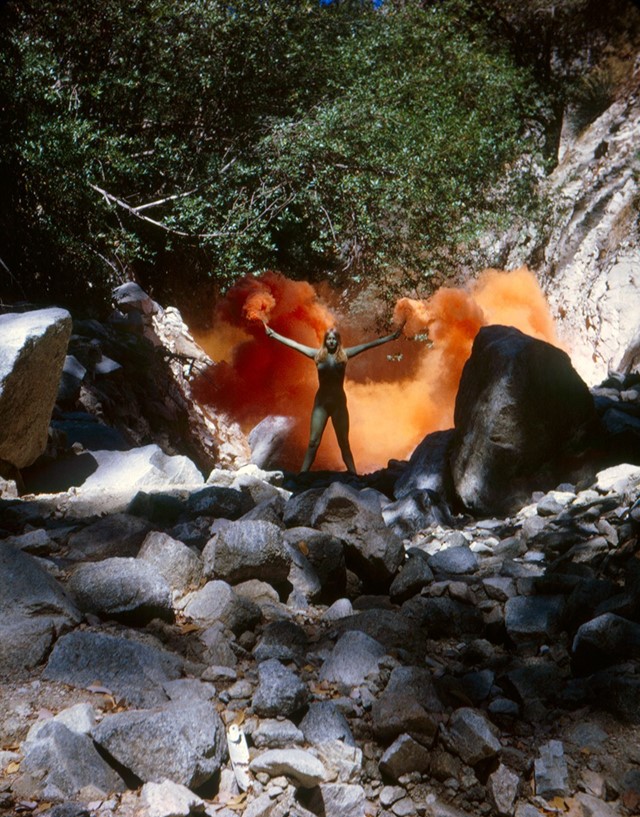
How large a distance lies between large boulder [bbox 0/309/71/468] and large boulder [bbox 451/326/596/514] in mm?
3499

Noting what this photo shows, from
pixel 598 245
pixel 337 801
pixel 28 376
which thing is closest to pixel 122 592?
pixel 337 801

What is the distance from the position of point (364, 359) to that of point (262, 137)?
18.3 feet

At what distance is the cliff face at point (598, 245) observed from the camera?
10.6 meters

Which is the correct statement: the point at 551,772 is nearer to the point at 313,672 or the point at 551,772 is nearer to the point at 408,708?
the point at 408,708

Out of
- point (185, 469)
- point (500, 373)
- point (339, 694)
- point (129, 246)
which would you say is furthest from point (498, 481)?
point (129, 246)

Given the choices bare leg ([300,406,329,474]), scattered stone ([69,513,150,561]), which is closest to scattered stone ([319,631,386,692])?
scattered stone ([69,513,150,561])

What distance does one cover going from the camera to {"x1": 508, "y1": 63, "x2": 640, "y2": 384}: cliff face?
1063 centimetres

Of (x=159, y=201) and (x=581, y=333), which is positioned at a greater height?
(x=159, y=201)

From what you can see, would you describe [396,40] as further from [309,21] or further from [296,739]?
[296,739]

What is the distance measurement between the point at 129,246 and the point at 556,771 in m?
9.17

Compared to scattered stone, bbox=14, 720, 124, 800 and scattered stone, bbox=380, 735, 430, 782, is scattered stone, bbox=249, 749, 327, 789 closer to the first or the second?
scattered stone, bbox=380, 735, 430, 782

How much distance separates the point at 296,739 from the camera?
212cm

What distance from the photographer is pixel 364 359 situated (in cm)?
1518

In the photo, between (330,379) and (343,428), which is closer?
(330,379)
